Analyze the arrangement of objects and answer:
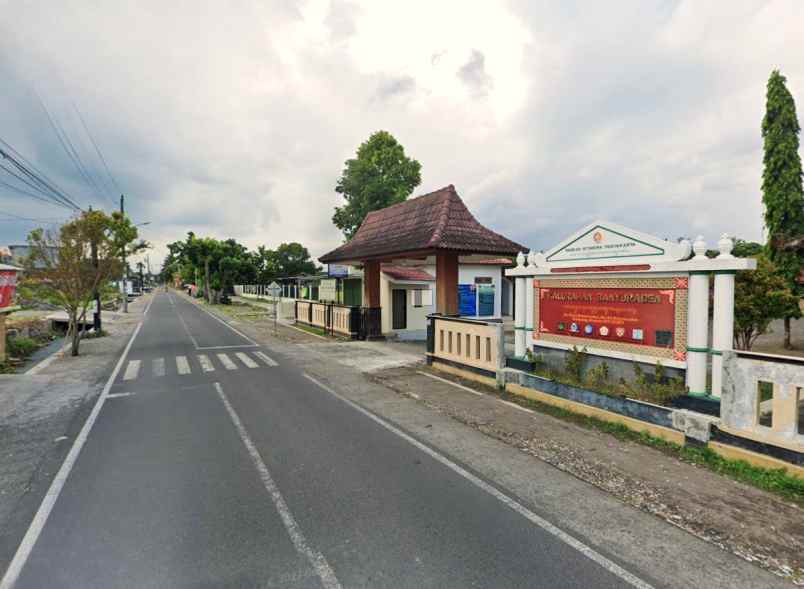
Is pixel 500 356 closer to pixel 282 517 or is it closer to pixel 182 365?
pixel 282 517

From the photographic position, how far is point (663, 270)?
700 cm

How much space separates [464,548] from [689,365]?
17.0 ft

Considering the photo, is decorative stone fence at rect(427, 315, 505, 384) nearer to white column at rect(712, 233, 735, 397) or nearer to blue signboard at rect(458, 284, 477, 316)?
white column at rect(712, 233, 735, 397)

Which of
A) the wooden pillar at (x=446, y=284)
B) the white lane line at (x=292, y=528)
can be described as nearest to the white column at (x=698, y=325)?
the white lane line at (x=292, y=528)

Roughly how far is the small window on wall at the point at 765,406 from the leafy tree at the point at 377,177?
32110mm

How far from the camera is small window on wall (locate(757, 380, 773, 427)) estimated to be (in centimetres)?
597

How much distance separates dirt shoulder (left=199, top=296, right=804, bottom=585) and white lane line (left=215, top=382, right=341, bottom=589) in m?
3.47

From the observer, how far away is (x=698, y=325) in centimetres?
661

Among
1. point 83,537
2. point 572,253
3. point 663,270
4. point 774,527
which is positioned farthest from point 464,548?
point 572,253

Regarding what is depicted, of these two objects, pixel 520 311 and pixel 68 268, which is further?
pixel 68 268

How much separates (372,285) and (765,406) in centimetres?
1438

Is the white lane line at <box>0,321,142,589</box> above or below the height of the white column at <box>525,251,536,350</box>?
below

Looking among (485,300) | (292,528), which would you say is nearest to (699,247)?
(292,528)

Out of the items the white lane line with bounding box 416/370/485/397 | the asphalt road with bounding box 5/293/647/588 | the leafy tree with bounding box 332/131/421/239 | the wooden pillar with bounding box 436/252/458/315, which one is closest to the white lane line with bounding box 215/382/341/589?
the asphalt road with bounding box 5/293/647/588
